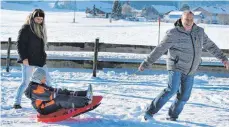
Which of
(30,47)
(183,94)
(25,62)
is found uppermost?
(30,47)

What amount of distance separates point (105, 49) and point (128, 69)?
104 centimetres

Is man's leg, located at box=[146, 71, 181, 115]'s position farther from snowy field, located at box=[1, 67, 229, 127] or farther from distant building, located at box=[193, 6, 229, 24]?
distant building, located at box=[193, 6, 229, 24]

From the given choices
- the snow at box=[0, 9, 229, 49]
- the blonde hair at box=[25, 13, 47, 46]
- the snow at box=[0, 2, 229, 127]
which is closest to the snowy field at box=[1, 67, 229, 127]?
the snow at box=[0, 2, 229, 127]

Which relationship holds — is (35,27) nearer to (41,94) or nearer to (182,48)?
(41,94)

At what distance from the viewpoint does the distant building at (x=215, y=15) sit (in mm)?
108725

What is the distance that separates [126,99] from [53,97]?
2.54 metres

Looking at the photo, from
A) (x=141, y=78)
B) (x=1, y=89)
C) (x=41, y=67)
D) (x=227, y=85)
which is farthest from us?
(x=141, y=78)

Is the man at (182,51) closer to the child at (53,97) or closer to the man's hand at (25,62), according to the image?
the child at (53,97)

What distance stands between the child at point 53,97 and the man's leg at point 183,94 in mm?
1249

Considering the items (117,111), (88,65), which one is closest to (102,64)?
(88,65)

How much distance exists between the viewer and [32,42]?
249 inches

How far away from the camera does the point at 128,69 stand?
12.0 meters

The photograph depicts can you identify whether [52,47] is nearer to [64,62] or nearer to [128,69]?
[64,62]

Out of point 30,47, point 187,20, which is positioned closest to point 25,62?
point 30,47
